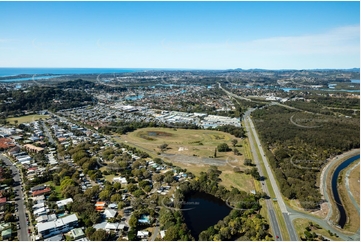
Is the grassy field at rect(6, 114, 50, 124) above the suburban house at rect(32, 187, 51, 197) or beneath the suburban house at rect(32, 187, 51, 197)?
above

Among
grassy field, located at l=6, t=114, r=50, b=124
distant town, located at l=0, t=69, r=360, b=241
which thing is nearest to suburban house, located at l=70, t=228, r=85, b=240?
distant town, located at l=0, t=69, r=360, b=241

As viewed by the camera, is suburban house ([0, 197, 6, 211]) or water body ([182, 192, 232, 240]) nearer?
water body ([182, 192, 232, 240])

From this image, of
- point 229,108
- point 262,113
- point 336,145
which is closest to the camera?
point 336,145

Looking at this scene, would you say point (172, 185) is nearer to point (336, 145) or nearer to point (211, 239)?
point (211, 239)

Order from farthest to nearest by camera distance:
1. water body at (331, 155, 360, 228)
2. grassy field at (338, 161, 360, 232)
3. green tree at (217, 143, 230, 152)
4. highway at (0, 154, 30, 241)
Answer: green tree at (217, 143, 230, 152) < water body at (331, 155, 360, 228) < grassy field at (338, 161, 360, 232) < highway at (0, 154, 30, 241)

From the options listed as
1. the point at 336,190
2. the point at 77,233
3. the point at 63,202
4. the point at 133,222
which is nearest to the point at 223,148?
the point at 336,190

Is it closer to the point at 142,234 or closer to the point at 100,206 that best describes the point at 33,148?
the point at 100,206

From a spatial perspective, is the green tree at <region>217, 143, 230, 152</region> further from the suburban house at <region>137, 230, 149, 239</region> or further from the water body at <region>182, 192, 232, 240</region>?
the suburban house at <region>137, 230, 149, 239</region>

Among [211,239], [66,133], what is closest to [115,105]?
[66,133]
